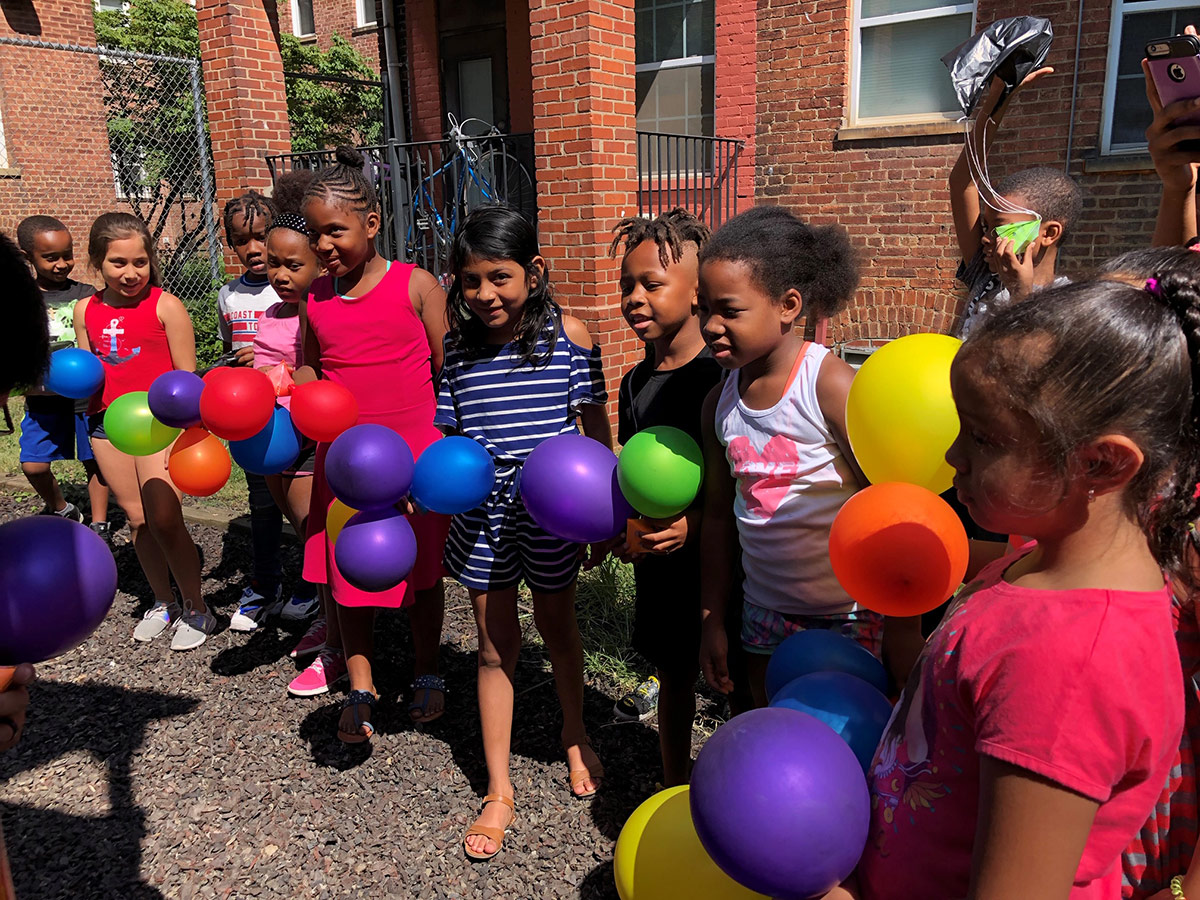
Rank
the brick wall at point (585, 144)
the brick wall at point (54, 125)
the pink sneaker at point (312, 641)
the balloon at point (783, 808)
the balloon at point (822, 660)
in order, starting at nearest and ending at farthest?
the balloon at point (783, 808) → the balloon at point (822, 660) → the pink sneaker at point (312, 641) → the brick wall at point (585, 144) → the brick wall at point (54, 125)

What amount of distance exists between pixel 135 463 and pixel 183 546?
1.67ft

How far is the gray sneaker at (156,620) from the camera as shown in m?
4.27

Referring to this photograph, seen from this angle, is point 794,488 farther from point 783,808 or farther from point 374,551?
point 374,551

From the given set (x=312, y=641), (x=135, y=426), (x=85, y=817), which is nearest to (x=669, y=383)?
(x=135, y=426)

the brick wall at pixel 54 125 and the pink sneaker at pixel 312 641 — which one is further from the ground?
the brick wall at pixel 54 125

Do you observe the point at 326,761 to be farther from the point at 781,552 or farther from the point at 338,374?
the point at 781,552

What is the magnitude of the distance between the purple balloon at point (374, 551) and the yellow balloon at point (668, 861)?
1.26m

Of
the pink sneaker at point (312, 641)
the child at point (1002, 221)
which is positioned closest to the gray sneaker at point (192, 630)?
the pink sneaker at point (312, 641)

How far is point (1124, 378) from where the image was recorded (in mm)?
1064

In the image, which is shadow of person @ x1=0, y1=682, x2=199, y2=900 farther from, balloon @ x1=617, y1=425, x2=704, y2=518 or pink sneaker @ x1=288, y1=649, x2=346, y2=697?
balloon @ x1=617, y1=425, x2=704, y2=518

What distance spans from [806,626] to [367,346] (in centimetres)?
198

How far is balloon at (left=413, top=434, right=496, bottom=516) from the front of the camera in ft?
8.25

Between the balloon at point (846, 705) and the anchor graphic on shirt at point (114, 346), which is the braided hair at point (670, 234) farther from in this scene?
the anchor graphic on shirt at point (114, 346)

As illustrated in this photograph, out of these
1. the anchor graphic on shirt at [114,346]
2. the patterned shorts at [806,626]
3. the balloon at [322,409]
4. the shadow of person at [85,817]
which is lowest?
the shadow of person at [85,817]
